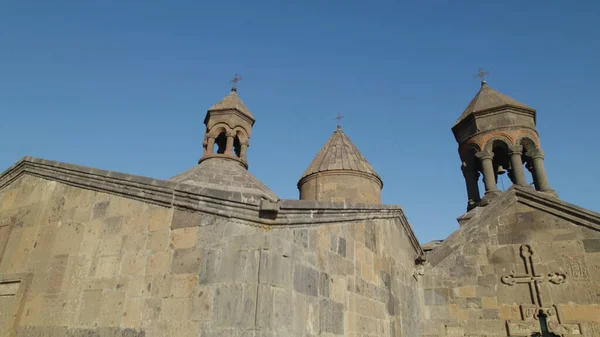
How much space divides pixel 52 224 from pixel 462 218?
998 centimetres

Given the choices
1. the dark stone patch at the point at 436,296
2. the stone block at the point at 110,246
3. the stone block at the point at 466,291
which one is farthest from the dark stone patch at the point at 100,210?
the stone block at the point at 466,291

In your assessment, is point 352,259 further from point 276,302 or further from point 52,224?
point 52,224

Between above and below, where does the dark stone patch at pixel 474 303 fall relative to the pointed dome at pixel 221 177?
below

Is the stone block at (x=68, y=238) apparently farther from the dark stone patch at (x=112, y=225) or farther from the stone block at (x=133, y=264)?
the stone block at (x=133, y=264)

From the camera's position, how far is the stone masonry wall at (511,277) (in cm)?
657

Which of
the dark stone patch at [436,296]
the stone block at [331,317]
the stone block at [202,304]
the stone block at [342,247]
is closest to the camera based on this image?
the stone block at [202,304]

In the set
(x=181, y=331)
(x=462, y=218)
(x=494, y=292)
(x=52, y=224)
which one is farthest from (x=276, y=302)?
(x=462, y=218)

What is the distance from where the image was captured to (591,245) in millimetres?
6805

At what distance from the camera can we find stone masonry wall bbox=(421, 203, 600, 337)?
6574 millimetres

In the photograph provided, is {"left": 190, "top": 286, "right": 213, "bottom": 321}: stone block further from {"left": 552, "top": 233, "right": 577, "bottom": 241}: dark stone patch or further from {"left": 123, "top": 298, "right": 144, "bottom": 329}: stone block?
{"left": 552, "top": 233, "right": 577, "bottom": 241}: dark stone patch

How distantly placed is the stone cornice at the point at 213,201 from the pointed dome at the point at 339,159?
5.99 m

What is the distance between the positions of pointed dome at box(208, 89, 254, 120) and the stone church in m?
7.40

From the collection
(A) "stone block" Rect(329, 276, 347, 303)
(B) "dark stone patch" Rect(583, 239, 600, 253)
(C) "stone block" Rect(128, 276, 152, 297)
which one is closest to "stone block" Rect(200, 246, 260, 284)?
(C) "stone block" Rect(128, 276, 152, 297)

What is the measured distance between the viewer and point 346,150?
40.2 ft
